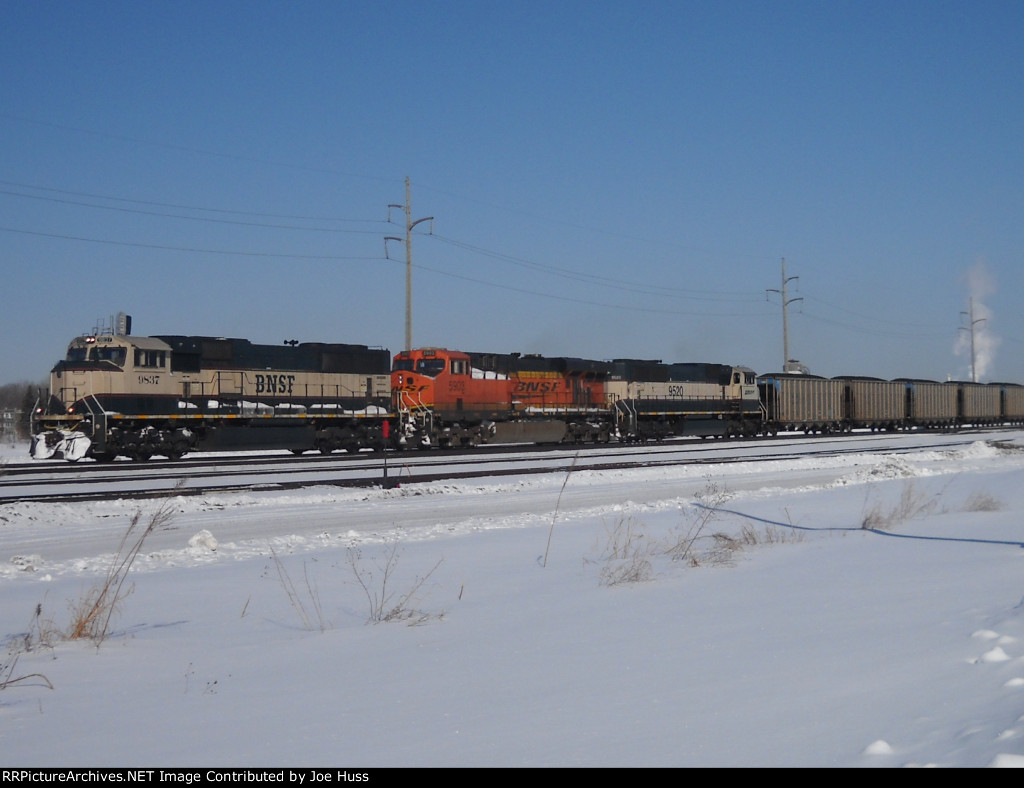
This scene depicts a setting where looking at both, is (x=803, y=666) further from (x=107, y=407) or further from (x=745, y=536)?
(x=107, y=407)

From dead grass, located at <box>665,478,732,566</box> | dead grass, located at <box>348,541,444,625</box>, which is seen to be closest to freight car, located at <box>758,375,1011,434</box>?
dead grass, located at <box>665,478,732,566</box>

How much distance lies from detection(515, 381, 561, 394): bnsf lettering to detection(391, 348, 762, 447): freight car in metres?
0.04

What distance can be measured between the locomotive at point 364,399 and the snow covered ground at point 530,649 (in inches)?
523

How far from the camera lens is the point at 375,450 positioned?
3306 cm

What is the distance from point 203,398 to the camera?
27922 millimetres

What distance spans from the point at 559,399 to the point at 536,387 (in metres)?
1.48

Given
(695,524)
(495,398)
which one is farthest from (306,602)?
(495,398)

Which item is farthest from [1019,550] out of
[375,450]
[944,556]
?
[375,450]

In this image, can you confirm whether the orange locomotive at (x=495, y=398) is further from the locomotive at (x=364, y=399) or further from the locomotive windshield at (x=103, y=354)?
the locomotive windshield at (x=103, y=354)

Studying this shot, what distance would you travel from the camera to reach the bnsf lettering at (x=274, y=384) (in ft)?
96.1

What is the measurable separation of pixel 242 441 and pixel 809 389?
33.0 metres

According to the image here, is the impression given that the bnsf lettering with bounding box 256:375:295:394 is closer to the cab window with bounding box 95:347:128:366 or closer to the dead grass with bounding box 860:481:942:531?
the cab window with bounding box 95:347:128:366

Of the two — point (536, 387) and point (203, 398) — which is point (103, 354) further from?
point (536, 387)

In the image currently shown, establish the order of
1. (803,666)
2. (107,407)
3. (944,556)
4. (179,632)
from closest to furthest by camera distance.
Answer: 1. (803,666)
2. (179,632)
3. (944,556)
4. (107,407)
